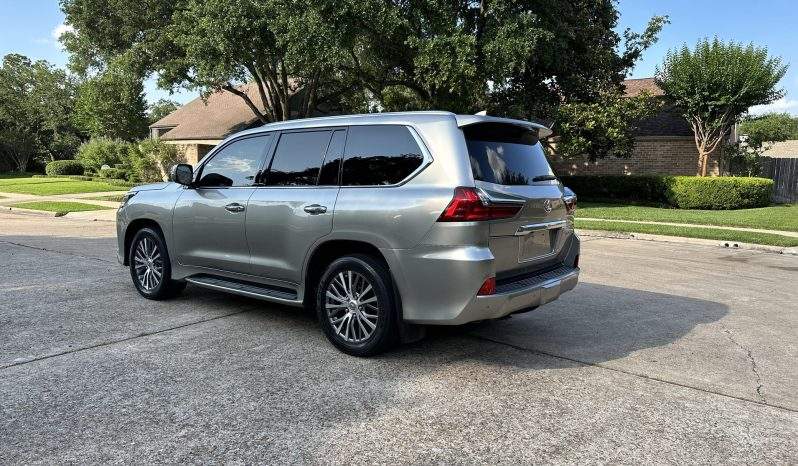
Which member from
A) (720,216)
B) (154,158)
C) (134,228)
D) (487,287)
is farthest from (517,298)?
(154,158)

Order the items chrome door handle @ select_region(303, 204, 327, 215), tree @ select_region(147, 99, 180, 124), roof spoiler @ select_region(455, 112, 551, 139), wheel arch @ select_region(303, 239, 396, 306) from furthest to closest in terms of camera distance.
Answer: tree @ select_region(147, 99, 180, 124) → chrome door handle @ select_region(303, 204, 327, 215) → wheel arch @ select_region(303, 239, 396, 306) → roof spoiler @ select_region(455, 112, 551, 139)

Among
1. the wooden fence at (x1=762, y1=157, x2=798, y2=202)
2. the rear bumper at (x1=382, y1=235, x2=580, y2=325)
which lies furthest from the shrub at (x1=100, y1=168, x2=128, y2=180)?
the rear bumper at (x1=382, y1=235, x2=580, y2=325)

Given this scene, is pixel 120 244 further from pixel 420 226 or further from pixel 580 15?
pixel 580 15

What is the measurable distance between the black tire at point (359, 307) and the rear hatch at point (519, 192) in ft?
2.87

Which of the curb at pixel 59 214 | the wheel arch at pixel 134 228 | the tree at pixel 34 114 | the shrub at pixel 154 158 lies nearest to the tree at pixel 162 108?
the tree at pixel 34 114

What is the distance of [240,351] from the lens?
488 cm

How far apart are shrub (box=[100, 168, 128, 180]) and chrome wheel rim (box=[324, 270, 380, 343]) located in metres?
34.1

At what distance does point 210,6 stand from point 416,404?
18979mm

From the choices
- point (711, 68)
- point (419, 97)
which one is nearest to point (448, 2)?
point (419, 97)

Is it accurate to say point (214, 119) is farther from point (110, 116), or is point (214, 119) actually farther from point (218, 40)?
point (218, 40)

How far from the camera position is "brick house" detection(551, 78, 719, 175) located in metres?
27.0

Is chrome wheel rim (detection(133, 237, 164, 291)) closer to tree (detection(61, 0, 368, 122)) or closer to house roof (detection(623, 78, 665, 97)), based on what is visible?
tree (detection(61, 0, 368, 122))

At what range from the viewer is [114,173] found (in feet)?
121

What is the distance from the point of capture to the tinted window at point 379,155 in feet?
15.0
